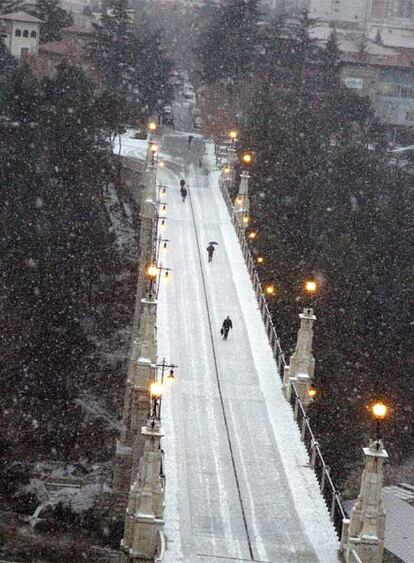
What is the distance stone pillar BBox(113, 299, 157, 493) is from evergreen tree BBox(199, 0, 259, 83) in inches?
2060

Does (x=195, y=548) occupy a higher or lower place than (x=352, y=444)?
lower

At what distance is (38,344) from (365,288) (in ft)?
46.0

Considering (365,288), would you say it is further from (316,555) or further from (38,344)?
(316,555)

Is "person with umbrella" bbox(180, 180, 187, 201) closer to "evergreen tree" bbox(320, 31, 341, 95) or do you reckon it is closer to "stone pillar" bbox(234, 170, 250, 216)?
"stone pillar" bbox(234, 170, 250, 216)

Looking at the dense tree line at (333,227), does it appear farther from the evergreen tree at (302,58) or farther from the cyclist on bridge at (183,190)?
the cyclist on bridge at (183,190)

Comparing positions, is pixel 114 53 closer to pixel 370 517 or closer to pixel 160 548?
pixel 160 548

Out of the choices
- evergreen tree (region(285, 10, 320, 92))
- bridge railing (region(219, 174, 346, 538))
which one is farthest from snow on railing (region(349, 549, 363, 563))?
evergreen tree (region(285, 10, 320, 92))

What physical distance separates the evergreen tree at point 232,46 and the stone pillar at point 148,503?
61.6 meters

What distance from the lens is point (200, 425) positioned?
101 ft

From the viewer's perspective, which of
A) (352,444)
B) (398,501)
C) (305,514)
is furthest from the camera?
(352,444)

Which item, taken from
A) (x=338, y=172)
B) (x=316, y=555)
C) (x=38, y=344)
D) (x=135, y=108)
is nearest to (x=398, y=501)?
(x=316, y=555)

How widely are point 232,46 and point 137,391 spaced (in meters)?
55.1

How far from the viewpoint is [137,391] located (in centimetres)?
3158

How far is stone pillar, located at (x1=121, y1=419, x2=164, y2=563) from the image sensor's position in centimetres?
2364
